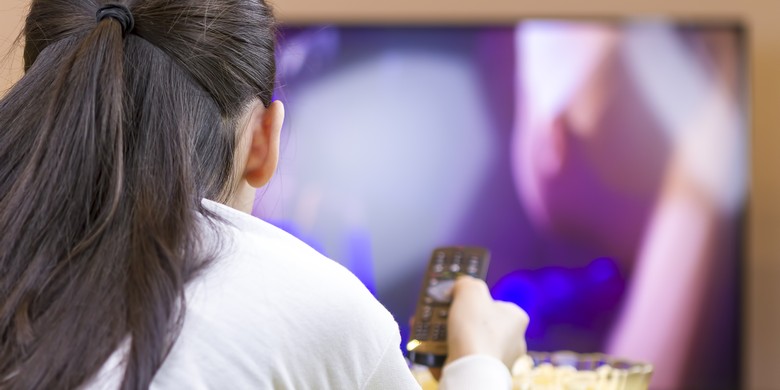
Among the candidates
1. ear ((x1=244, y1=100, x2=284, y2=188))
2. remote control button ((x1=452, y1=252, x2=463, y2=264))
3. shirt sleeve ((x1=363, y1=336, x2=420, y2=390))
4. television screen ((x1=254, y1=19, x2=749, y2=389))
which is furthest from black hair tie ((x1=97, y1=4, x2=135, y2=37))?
television screen ((x1=254, y1=19, x2=749, y2=389))

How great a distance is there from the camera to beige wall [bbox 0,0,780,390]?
2076 mm

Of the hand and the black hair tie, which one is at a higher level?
the black hair tie

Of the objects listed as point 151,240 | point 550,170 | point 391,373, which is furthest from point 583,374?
point 550,170

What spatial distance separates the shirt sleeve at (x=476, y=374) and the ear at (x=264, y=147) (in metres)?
0.20

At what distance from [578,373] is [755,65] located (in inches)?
59.9

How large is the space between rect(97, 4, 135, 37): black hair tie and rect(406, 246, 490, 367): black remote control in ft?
1.13

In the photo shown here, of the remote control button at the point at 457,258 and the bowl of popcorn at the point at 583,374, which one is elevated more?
the remote control button at the point at 457,258

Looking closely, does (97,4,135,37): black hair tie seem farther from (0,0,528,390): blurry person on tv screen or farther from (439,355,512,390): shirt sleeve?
(439,355,512,390): shirt sleeve

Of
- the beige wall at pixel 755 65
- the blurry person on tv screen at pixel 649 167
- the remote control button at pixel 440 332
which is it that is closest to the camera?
the remote control button at pixel 440 332

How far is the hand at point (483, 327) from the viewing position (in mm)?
737

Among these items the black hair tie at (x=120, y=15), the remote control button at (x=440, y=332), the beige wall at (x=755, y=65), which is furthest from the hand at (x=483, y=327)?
the beige wall at (x=755, y=65)

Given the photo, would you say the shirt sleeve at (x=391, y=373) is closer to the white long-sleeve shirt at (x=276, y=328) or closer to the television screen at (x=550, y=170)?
the white long-sleeve shirt at (x=276, y=328)

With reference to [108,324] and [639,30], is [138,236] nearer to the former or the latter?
[108,324]

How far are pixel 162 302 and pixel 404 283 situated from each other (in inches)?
57.7
